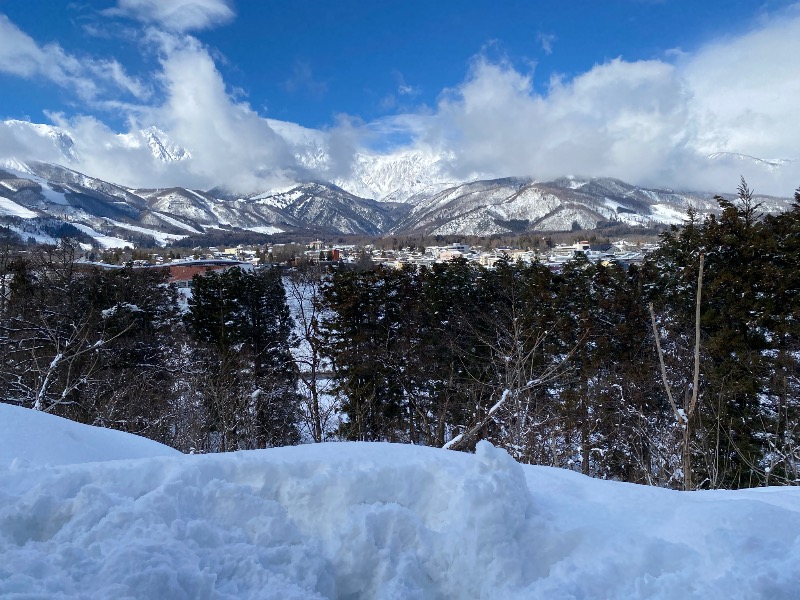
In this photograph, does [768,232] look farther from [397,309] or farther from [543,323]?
[397,309]

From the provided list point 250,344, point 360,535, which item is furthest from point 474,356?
point 360,535

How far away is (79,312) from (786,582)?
24.1 metres

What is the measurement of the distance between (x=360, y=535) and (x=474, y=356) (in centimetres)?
1887

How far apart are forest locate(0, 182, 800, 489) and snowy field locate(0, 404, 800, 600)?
429 centimetres

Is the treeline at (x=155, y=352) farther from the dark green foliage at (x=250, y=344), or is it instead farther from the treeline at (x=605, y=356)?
the treeline at (x=605, y=356)

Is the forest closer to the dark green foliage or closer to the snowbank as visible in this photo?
the dark green foliage

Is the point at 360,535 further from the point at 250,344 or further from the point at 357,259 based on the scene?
the point at 357,259

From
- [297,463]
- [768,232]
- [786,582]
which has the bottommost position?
[786,582]

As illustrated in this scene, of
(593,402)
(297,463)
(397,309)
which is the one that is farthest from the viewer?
(397,309)

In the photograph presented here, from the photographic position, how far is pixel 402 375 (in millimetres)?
21891

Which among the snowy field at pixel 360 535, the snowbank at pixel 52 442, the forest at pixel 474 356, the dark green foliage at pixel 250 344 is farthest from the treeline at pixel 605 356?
the snowbank at pixel 52 442

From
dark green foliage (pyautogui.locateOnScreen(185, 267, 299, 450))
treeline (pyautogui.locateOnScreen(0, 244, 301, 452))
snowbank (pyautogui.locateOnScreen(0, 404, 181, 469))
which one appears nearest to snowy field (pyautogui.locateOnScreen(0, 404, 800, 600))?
snowbank (pyautogui.locateOnScreen(0, 404, 181, 469))

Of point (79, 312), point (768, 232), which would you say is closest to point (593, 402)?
point (768, 232)

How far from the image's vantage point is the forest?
13055 mm
